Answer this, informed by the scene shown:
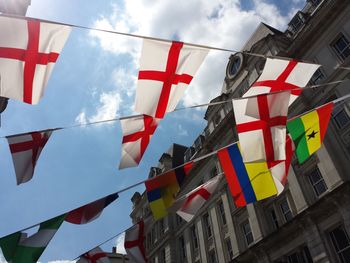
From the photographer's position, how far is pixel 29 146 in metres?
8.59

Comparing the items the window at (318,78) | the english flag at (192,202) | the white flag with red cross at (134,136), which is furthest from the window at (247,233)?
the white flag with red cross at (134,136)

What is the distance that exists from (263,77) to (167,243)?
28912mm

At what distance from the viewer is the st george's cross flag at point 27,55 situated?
663 centimetres

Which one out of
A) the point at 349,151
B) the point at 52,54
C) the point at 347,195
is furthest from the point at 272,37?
the point at 52,54

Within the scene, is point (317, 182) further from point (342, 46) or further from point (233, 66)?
point (233, 66)

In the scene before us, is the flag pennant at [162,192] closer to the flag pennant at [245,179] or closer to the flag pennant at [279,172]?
the flag pennant at [245,179]

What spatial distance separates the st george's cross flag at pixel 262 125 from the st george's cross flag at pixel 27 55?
4.71 metres

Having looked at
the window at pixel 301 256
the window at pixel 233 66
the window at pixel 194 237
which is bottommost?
the window at pixel 301 256

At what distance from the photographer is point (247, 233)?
24.0m

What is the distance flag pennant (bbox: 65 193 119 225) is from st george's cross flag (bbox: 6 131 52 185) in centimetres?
212

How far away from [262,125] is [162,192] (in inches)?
169

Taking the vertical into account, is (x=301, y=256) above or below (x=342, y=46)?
below

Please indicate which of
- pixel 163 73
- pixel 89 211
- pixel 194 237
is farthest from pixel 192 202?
pixel 194 237

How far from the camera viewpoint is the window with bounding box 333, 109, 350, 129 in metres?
19.2
